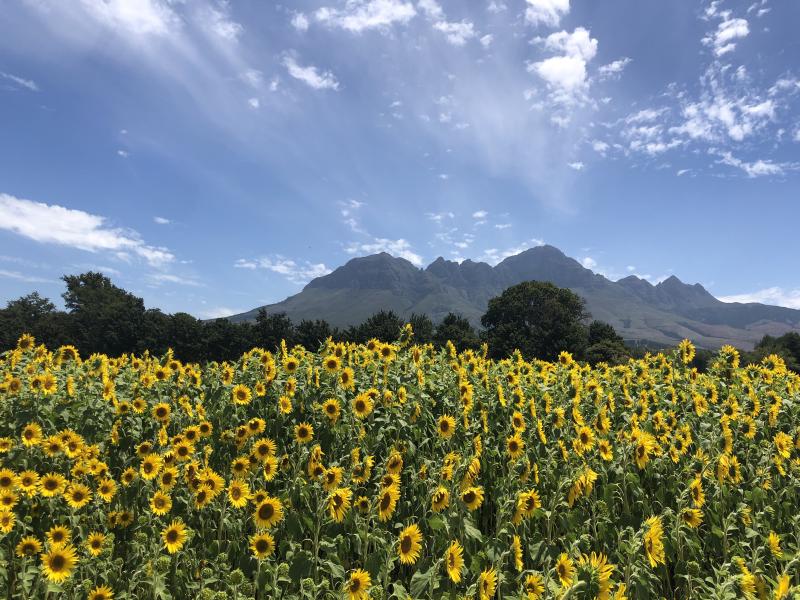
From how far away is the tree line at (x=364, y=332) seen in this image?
63.8m

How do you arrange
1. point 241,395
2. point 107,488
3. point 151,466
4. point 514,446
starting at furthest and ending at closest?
point 241,395 → point 514,446 → point 151,466 → point 107,488

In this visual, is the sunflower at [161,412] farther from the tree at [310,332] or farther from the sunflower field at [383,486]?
the tree at [310,332]

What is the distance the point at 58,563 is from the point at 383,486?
2.44 m

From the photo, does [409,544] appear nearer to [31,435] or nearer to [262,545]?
[262,545]

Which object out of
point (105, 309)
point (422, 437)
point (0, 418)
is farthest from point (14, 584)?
point (105, 309)

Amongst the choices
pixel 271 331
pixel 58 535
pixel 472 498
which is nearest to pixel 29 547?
pixel 58 535

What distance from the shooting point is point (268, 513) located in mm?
3984

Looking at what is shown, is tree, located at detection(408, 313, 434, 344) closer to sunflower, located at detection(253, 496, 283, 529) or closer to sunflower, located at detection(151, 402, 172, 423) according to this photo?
sunflower, located at detection(151, 402, 172, 423)

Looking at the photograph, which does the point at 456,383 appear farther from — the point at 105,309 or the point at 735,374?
the point at 105,309

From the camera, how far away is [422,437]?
575cm

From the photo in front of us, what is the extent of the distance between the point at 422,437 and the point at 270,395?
2.05 m

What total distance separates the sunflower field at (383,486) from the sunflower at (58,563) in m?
0.01

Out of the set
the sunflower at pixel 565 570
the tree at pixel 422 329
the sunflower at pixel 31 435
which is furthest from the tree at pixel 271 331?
the sunflower at pixel 565 570

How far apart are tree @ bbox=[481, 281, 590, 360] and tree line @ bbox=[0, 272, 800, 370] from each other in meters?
0.13
